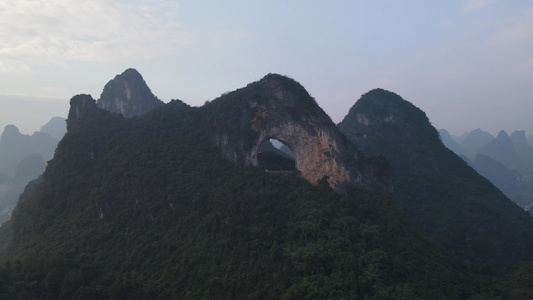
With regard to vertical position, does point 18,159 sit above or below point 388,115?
below

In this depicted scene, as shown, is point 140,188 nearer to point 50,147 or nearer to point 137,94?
point 137,94

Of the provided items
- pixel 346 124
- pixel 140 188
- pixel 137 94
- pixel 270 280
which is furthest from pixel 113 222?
pixel 346 124

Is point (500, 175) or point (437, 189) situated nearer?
point (437, 189)

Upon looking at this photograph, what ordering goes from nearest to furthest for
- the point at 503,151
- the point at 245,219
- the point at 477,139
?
the point at 245,219, the point at 503,151, the point at 477,139

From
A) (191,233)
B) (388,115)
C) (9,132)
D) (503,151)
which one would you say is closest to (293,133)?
(191,233)

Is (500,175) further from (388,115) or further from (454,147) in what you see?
(388,115)

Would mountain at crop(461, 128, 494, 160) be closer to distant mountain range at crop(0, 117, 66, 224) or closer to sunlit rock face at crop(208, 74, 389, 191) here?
sunlit rock face at crop(208, 74, 389, 191)

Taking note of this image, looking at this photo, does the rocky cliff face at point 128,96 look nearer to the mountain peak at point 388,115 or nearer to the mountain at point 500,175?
the mountain peak at point 388,115

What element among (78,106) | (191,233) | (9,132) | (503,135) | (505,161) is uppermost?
(503,135)

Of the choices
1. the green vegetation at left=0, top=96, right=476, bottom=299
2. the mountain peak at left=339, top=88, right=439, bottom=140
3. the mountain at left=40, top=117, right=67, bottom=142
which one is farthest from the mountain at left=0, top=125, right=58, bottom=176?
the mountain peak at left=339, top=88, right=439, bottom=140
